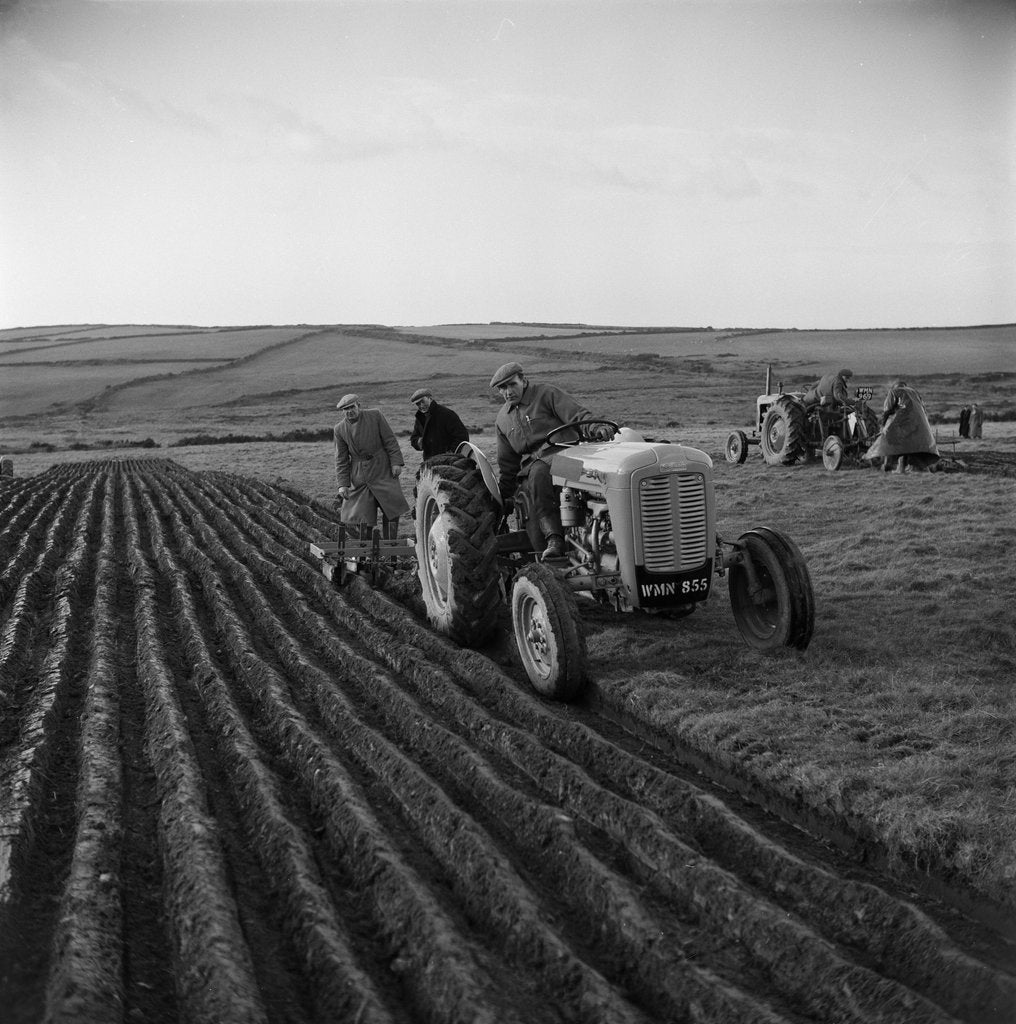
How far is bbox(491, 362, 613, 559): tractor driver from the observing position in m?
6.11

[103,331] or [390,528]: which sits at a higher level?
[103,331]

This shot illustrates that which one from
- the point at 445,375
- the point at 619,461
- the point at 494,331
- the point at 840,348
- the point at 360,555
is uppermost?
the point at 494,331

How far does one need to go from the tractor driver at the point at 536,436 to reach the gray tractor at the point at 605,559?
89 millimetres

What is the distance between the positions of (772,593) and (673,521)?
0.90m

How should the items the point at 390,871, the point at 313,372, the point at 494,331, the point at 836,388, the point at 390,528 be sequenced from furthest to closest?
the point at 494,331, the point at 313,372, the point at 836,388, the point at 390,528, the point at 390,871

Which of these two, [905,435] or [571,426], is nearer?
[571,426]

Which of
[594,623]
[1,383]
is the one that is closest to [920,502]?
[594,623]

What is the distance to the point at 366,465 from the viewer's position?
29.0 ft

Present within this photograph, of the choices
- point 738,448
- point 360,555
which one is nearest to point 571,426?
point 360,555

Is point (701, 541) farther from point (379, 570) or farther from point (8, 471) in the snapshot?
Result: point (8, 471)

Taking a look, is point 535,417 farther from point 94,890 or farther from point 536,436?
point 94,890

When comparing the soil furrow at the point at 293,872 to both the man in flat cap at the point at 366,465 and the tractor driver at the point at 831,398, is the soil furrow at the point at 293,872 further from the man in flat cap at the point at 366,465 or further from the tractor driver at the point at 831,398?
the tractor driver at the point at 831,398

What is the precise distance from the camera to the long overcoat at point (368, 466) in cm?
874

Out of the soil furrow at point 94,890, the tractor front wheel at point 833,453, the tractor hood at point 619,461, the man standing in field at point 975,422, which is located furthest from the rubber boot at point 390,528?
the man standing in field at point 975,422
